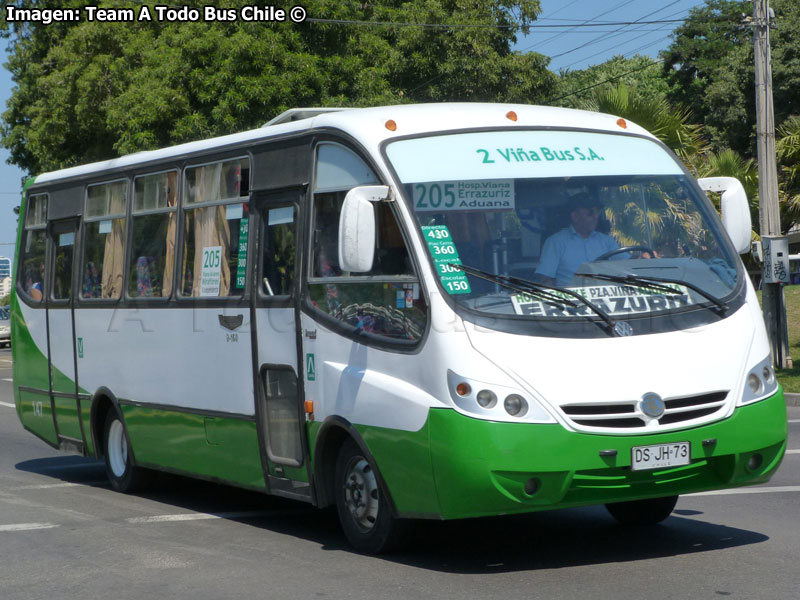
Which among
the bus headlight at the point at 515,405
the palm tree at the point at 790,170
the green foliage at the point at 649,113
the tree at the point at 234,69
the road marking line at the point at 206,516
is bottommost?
the road marking line at the point at 206,516

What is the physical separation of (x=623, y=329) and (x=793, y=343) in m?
19.6

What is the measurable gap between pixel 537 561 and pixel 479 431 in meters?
1.14

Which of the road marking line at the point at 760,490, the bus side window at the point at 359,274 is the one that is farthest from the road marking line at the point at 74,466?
the road marking line at the point at 760,490

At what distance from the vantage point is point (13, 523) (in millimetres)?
9258

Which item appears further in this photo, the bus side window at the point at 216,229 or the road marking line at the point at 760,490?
the road marking line at the point at 760,490

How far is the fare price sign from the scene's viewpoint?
6.91 metres

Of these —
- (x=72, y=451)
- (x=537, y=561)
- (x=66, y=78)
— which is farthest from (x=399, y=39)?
(x=537, y=561)

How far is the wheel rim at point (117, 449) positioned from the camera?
36.2 feet

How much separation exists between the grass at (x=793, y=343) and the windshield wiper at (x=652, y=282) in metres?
11.7

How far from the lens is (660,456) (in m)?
6.75

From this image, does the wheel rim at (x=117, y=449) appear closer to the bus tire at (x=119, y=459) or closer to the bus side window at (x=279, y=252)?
the bus tire at (x=119, y=459)

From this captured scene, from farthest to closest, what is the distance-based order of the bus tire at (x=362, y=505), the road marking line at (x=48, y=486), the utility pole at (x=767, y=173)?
the utility pole at (x=767, y=173) < the road marking line at (x=48, y=486) < the bus tire at (x=362, y=505)

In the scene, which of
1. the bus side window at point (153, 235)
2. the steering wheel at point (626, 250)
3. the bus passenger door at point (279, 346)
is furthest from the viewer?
the bus side window at point (153, 235)

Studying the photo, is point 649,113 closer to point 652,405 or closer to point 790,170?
point 790,170
